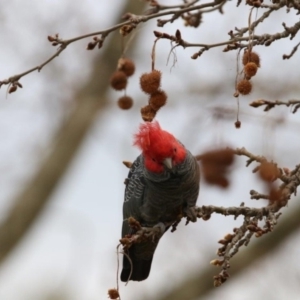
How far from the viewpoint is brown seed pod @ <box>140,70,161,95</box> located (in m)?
3.38

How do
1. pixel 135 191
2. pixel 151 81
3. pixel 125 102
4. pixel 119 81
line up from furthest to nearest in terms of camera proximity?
pixel 135 191 < pixel 125 102 < pixel 119 81 < pixel 151 81

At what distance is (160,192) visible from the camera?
4668 mm

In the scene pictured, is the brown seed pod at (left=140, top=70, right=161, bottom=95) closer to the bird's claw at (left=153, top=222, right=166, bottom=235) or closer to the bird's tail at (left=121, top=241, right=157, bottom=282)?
the bird's claw at (left=153, top=222, right=166, bottom=235)

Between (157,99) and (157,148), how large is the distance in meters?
0.87

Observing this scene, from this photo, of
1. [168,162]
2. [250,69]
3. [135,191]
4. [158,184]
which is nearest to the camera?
[250,69]

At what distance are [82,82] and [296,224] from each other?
3.63m

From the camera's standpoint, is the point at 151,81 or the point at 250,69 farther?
the point at 151,81

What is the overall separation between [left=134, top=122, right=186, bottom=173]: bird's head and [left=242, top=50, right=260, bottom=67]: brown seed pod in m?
1.07

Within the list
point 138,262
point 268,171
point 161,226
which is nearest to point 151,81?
point 268,171

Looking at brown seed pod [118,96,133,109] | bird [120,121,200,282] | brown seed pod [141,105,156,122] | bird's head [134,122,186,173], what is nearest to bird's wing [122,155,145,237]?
bird [120,121,200,282]

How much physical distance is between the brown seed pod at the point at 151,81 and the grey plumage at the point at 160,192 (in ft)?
3.57

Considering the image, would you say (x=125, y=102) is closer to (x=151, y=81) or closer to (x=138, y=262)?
(x=151, y=81)

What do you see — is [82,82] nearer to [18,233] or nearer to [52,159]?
[52,159]

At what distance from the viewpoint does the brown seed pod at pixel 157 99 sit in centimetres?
339
